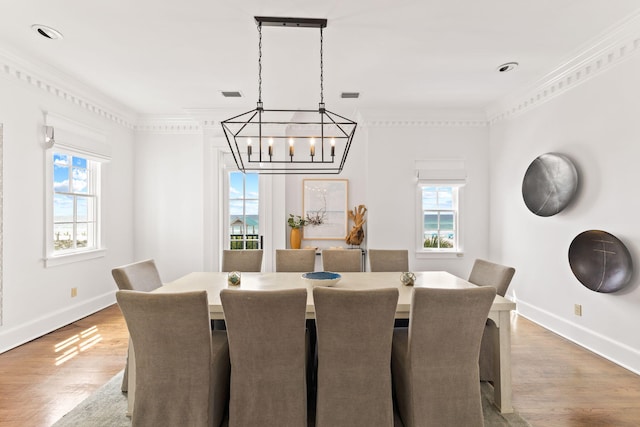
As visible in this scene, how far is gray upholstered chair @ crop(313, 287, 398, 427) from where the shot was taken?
1780mm

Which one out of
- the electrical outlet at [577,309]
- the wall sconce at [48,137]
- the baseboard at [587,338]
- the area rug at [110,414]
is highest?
the wall sconce at [48,137]

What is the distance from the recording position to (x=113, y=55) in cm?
322

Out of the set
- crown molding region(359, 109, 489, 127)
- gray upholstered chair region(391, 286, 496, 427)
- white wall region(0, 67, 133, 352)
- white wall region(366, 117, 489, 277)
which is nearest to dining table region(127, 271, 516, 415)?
gray upholstered chair region(391, 286, 496, 427)

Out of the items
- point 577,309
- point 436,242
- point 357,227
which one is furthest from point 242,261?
point 577,309

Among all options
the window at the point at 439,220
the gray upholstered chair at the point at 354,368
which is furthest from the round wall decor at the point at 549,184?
the gray upholstered chair at the point at 354,368

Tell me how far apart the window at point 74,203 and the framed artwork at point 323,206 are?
9.11ft

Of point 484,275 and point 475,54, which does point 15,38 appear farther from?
point 484,275

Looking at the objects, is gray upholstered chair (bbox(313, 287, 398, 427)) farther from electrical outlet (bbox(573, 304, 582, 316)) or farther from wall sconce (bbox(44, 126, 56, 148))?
wall sconce (bbox(44, 126, 56, 148))

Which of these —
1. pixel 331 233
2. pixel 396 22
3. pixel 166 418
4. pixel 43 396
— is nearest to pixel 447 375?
pixel 166 418

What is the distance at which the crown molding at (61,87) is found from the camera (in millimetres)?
3152

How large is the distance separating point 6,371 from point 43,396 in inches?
25.9

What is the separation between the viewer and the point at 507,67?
3.53 metres

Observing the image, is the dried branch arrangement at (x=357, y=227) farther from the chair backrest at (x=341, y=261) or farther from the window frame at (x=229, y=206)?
the chair backrest at (x=341, y=261)

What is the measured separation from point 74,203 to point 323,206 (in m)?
3.16
